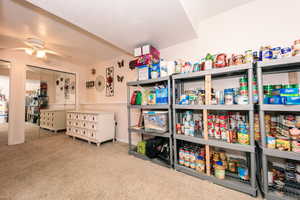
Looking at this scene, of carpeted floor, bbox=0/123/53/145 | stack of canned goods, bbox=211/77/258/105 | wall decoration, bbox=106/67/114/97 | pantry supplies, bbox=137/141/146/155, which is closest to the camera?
stack of canned goods, bbox=211/77/258/105

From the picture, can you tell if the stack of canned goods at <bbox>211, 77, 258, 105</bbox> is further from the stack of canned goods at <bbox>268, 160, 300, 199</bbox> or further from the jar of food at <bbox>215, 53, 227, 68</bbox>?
the stack of canned goods at <bbox>268, 160, 300, 199</bbox>

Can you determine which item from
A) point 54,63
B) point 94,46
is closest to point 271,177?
point 94,46

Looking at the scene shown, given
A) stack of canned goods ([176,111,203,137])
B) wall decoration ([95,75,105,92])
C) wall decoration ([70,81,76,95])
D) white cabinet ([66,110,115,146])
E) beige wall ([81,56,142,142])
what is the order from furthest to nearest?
1. wall decoration ([70,81,76,95])
2. wall decoration ([95,75,105,92])
3. beige wall ([81,56,142,142])
4. white cabinet ([66,110,115,146])
5. stack of canned goods ([176,111,203,137])

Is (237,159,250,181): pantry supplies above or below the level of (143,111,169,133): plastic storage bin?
Answer: below

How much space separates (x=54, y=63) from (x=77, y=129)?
218 centimetres

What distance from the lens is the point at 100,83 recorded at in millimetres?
3516

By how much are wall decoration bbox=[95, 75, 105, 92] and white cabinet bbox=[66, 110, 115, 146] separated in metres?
0.94

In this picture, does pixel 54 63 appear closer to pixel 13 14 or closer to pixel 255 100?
pixel 13 14

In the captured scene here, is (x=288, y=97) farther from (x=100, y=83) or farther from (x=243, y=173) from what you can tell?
(x=100, y=83)

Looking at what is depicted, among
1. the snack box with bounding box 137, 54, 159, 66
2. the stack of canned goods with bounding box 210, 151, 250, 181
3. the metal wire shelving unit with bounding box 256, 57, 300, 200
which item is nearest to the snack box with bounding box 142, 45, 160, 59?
the snack box with bounding box 137, 54, 159, 66

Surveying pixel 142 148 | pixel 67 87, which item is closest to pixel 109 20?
pixel 142 148

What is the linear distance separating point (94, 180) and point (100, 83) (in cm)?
274

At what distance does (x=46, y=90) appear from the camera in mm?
3910

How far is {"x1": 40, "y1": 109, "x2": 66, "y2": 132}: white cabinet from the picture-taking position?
3756mm
